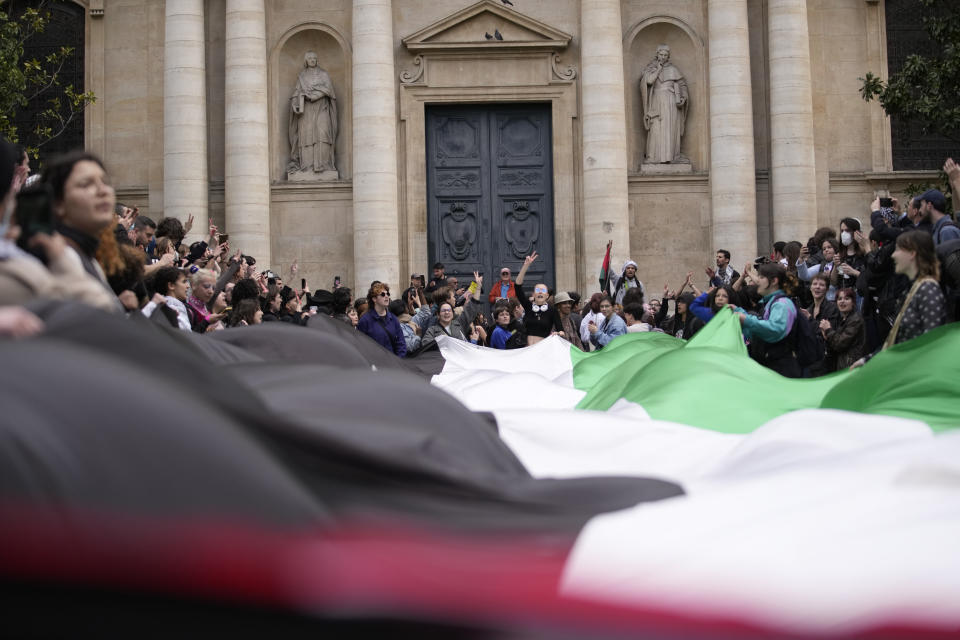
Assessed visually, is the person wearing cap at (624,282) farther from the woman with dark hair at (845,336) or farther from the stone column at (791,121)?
the woman with dark hair at (845,336)

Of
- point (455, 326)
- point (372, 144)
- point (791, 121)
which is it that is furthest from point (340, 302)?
point (791, 121)

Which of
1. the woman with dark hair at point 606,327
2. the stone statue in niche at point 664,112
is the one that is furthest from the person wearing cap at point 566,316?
the stone statue in niche at point 664,112

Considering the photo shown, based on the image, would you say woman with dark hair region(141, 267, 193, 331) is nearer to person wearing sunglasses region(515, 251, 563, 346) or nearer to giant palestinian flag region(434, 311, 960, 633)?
giant palestinian flag region(434, 311, 960, 633)

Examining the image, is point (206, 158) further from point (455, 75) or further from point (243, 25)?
point (455, 75)

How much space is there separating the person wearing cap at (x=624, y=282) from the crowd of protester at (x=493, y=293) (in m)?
0.03

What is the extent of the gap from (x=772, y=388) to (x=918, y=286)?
1528 mm

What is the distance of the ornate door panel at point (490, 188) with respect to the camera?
1025 inches

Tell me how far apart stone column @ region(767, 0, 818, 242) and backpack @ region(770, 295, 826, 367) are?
13.3 m

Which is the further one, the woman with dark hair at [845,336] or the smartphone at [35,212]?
the woman with dark hair at [845,336]

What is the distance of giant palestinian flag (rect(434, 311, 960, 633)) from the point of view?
10.7 feet

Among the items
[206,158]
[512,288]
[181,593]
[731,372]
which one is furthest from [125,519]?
[206,158]

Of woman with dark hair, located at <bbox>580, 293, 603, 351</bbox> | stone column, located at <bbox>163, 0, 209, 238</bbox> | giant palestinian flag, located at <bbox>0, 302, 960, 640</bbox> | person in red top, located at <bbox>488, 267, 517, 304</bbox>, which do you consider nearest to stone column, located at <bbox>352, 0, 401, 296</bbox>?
stone column, located at <bbox>163, 0, 209, 238</bbox>

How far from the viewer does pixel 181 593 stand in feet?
10.8

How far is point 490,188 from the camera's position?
2616 centimetres
